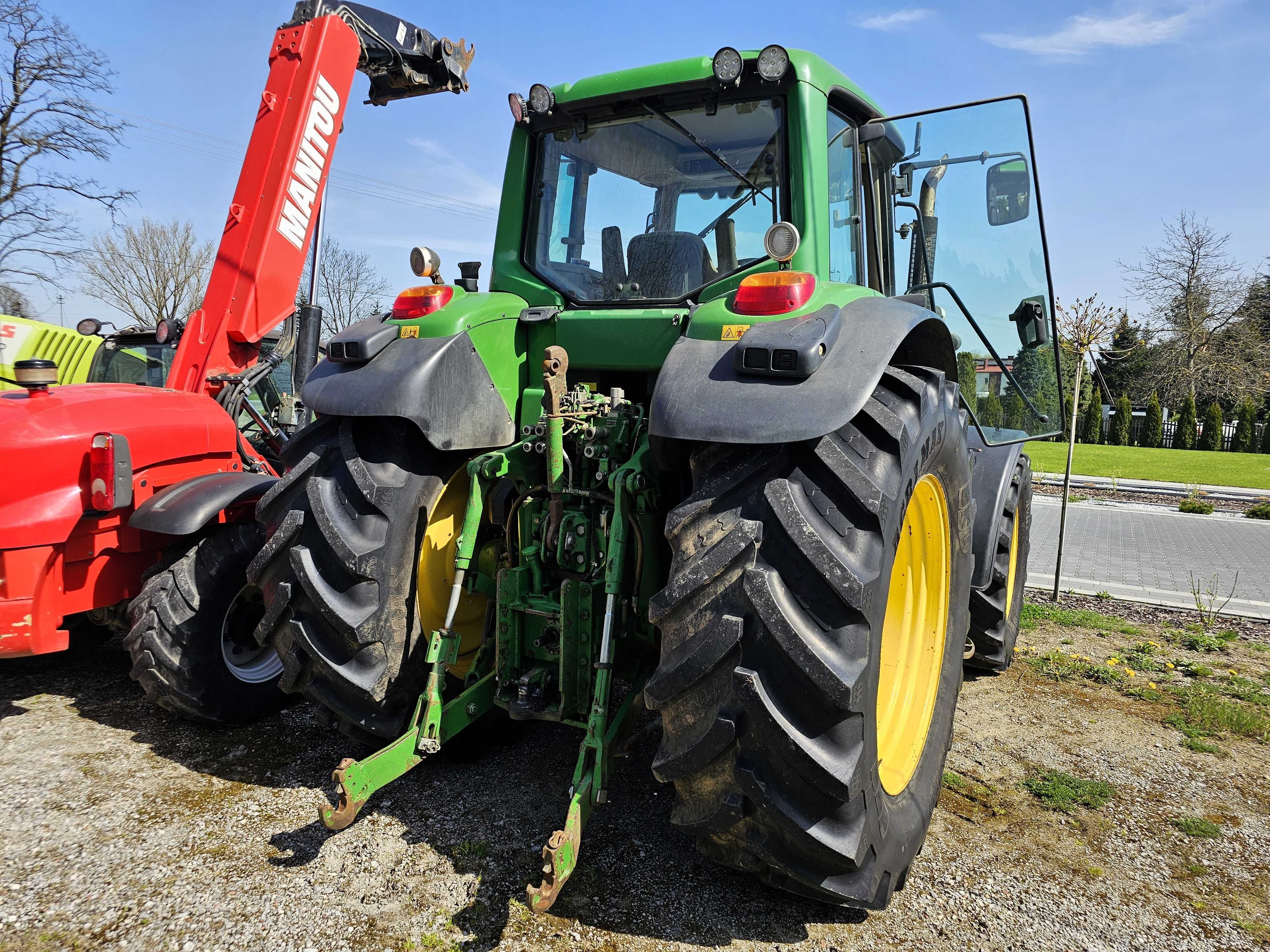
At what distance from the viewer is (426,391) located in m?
2.63

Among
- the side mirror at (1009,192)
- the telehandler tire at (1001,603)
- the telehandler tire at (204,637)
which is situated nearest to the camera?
the telehandler tire at (204,637)

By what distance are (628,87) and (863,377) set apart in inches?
66.5

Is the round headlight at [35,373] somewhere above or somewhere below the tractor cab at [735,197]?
below

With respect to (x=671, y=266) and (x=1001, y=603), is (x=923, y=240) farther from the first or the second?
(x=1001, y=603)

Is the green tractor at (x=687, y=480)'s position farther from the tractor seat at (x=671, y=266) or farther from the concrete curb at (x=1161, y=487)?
the concrete curb at (x=1161, y=487)

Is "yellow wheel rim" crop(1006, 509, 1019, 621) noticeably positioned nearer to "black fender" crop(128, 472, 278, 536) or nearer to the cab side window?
the cab side window

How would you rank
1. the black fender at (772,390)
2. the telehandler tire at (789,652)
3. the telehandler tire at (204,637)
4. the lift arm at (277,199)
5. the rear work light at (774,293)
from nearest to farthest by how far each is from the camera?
1. the telehandler tire at (789,652)
2. the black fender at (772,390)
3. the rear work light at (774,293)
4. the telehandler tire at (204,637)
5. the lift arm at (277,199)

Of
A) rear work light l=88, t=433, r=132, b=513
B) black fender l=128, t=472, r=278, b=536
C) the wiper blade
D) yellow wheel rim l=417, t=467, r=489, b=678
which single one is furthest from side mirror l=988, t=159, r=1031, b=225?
rear work light l=88, t=433, r=132, b=513

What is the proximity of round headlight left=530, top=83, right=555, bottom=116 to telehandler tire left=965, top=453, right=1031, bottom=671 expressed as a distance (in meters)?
2.70

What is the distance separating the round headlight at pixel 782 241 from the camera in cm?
233

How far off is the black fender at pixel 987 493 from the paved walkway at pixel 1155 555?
304 centimetres

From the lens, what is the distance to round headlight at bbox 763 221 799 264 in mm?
2328

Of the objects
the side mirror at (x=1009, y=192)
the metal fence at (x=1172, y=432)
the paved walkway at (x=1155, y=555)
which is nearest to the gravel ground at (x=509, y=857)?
the side mirror at (x=1009, y=192)

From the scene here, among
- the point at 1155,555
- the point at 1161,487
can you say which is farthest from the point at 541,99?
the point at 1161,487
